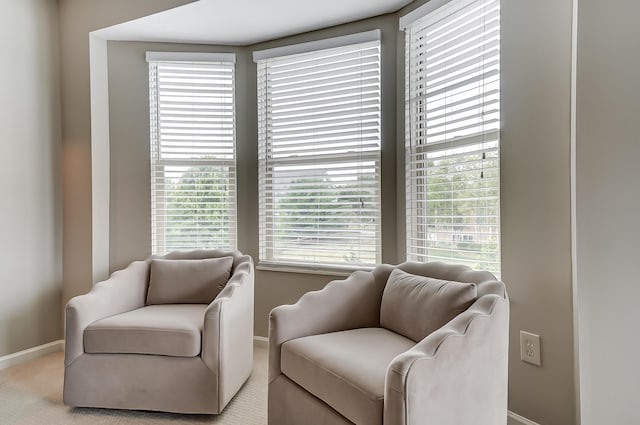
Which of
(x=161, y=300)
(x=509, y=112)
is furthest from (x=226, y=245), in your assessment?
(x=509, y=112)

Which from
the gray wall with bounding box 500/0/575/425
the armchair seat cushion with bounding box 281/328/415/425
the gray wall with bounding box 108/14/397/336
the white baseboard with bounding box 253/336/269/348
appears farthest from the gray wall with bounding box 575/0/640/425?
the white baseboard with bounding box 253/336/269/348

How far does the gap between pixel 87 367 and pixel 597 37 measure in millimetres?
2692

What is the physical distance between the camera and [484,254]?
214cm

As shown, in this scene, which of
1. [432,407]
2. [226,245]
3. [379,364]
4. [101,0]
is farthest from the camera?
[226,245]

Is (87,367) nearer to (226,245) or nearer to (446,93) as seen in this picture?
(226,245)

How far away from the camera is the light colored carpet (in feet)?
A: 6.81

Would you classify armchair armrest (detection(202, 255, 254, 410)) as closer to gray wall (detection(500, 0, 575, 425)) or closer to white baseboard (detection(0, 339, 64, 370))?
gray wall (detection(500, 0, 575, 425))

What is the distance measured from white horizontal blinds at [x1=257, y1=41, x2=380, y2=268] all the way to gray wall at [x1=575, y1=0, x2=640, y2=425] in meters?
1.43

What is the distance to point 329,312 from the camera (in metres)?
2.05

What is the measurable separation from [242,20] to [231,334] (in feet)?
6.88

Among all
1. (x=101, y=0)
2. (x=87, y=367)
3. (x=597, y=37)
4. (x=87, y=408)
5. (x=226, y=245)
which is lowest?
(x=87, y=408)

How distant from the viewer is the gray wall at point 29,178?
9.21 ft

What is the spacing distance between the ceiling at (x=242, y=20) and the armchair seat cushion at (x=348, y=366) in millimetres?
2015

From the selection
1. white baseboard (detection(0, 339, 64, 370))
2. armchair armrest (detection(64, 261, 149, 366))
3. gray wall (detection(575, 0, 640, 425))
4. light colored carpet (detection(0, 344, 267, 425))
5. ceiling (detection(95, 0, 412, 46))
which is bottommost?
light colored carpet (detection(0, 344, 267, 425))
